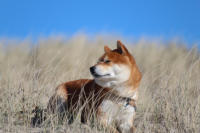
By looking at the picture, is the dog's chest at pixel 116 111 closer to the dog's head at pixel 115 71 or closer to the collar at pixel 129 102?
the collar at pixel 129 102

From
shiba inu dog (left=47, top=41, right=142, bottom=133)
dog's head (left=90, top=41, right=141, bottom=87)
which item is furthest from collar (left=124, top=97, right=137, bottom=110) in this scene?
dog's head (left=90, top=41, right=141, bottom=87)

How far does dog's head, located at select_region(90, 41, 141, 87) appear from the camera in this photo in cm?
430

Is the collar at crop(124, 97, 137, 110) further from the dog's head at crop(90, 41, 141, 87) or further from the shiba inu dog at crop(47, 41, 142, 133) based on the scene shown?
the dog's head at crop(90, 41, 141, 87)

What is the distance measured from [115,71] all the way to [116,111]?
57 cm

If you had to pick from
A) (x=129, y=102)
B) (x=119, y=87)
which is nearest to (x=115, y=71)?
(x=119, y=87)

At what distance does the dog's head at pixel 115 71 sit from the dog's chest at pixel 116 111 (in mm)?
281

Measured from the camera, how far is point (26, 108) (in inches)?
199

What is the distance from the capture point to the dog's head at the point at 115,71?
4301 millimetres

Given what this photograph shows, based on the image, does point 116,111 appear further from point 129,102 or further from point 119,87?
point 119,87

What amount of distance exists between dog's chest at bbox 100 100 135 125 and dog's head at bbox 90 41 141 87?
281 millimetres

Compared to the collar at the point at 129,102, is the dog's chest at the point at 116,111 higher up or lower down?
lower down

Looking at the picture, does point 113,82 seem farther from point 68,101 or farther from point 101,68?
point 68,101

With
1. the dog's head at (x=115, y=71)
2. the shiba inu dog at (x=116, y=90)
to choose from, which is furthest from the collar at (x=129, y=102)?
the dog's head at (x=115, y=71)

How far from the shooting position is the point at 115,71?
4.36 meters
